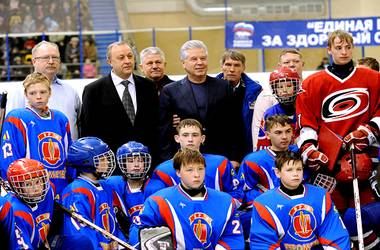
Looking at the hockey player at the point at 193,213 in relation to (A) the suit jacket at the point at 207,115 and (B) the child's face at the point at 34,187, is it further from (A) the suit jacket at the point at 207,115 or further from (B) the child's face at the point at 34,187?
(A) the suit jacket at the point at 207,115

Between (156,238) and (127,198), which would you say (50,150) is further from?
(156,238)

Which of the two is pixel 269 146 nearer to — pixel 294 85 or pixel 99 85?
pixel 294 85

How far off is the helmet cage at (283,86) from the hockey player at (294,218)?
0.52 metres

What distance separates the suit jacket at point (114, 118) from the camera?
4.84 meters

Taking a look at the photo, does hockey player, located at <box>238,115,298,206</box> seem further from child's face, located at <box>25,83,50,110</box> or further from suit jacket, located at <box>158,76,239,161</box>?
child's face, located at <box>25,83,50,110</box>

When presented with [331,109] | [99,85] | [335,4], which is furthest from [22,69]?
[331,109]

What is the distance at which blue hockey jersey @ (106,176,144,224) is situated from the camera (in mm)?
4625

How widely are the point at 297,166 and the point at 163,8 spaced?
857 cm

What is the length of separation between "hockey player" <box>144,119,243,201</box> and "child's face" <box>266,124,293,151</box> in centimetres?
25

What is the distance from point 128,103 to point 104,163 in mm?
595

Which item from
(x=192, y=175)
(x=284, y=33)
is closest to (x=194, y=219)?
(x=192, y=175)

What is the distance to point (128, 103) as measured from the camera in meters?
4.91

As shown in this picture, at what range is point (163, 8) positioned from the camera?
12.5 meters

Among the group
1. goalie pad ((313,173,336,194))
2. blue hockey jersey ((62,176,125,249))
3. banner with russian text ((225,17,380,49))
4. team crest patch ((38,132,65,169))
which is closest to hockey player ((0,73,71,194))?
team crest patch ((38,132,65,169))
